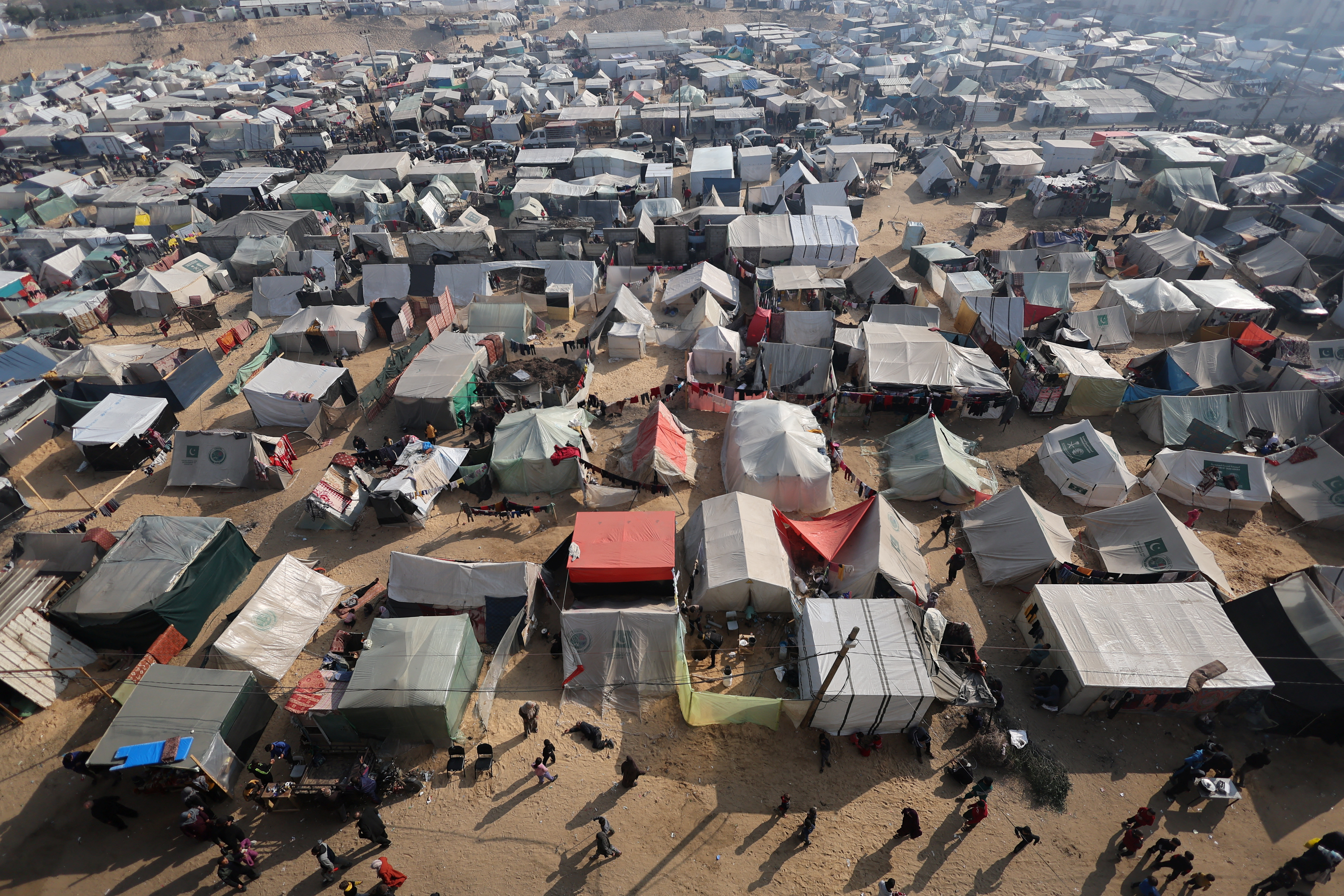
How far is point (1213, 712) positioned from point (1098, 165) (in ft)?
138

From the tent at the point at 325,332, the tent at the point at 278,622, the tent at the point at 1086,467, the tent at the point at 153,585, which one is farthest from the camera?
the tent at the point at 325,332

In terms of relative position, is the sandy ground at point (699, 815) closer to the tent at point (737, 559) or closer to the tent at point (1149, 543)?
the tent at point (737, 559)

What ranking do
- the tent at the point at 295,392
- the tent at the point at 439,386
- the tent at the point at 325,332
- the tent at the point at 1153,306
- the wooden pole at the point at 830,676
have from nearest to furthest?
the wooden pole at the point at 830,676
the tent at the point at 439,386
the tent at the point at 295,392
the tent at the point at 1153,306
the tent at the point at 325,332

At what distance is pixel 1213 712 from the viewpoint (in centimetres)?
1367

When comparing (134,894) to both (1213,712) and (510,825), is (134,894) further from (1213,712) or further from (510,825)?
(1213,712)

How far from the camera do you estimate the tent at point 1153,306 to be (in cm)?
2669

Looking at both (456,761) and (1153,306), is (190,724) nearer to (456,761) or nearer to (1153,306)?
(456,761)

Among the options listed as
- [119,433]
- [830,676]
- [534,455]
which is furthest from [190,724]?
[119,433]

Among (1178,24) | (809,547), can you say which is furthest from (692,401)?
(1178,24)

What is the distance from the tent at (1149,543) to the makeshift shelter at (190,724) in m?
21.5

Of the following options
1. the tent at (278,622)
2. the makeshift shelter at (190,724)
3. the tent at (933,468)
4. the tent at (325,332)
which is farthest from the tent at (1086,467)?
the tent at (325,332)

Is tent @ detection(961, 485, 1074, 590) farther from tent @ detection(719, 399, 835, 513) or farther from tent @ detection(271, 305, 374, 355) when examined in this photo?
tent @ detection(271, 305, 374, 355)

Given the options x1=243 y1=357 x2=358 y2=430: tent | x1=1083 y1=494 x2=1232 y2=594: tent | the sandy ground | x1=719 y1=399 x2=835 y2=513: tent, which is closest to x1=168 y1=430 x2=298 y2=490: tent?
x1=243 y1=357 x2=358 y2=430: tent

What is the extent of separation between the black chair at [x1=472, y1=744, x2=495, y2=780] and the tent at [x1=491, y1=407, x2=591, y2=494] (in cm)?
847
